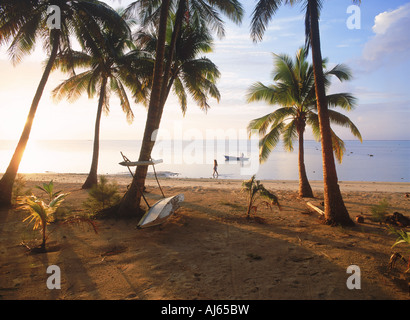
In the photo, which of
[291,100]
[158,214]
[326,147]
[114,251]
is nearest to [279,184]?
[291,100]

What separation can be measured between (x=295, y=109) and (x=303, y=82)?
132 centimetres

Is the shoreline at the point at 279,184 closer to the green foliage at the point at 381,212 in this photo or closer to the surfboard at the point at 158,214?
the green foliage at the point at 381,212

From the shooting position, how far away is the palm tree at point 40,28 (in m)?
8.44

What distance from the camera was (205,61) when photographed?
12.6 metres

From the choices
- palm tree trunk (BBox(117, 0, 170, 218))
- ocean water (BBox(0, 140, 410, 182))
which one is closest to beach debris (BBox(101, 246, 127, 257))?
palm tree trunk (BBox(117, 0, 170, 218))

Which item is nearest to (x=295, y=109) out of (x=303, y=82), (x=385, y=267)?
(x=303, y=82)

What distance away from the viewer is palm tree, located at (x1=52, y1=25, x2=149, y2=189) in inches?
493

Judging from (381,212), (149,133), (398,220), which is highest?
(149,133)

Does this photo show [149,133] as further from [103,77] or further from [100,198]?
[103,77]

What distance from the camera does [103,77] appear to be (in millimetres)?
13180

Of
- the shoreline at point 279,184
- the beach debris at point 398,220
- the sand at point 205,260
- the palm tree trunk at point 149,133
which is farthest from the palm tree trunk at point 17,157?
the beach debris at point 398,220

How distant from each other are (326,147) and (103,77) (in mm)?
11909
